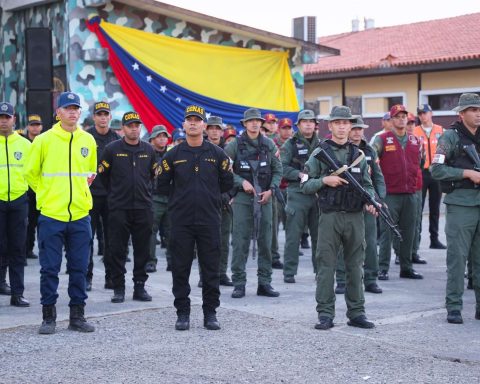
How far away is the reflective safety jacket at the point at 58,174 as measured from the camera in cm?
709

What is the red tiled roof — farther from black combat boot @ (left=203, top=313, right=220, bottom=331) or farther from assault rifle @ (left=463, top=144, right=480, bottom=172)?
black combat boot @ (left=203, top=313, right=220, bottom=331)

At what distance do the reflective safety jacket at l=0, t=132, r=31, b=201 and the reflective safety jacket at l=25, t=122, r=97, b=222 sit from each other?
4.44ft

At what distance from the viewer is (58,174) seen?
7.11 m

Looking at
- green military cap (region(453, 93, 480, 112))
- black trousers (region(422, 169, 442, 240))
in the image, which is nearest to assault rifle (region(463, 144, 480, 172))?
green military cap (region(453, 93, 480, 112))

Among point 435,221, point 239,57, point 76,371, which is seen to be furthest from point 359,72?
point 76,371

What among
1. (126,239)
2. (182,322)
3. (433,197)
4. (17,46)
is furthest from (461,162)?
(17,46)

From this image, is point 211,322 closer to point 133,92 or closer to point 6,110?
point 6,110

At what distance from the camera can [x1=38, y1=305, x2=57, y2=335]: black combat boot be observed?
22.9 feet

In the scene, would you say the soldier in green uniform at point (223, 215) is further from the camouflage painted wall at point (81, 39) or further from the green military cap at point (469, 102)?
the camouflage painted wall at point (81, 39)

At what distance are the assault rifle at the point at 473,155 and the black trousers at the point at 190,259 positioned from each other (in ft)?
8.48

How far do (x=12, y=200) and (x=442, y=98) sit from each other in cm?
1944

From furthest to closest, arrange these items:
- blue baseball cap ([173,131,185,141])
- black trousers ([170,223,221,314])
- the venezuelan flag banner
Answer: the venezuelan flag banner
blue baseball cap ([173,131,185,141])
black trousers ([170,223,221,314])

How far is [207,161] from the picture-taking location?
741 cm

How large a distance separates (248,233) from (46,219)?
267cm
